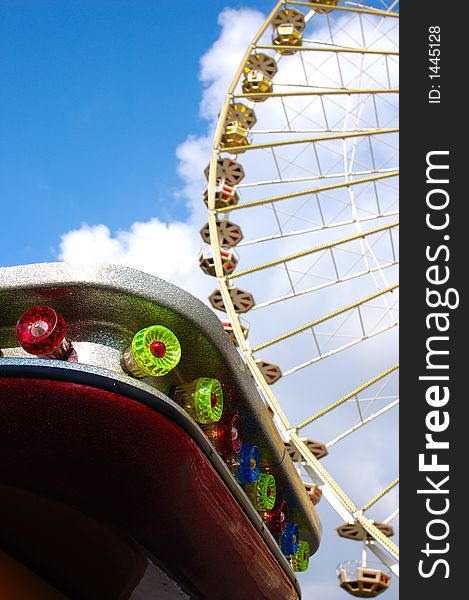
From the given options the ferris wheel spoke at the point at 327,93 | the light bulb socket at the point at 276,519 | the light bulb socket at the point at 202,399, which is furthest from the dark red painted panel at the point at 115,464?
the ferris wheel spoke at the point at 327,93

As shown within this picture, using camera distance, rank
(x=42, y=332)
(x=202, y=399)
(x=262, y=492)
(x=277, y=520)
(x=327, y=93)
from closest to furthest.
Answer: (x=42, y=332) → (x=202, y=399) → (x=262, y=492) → (x=277, y=520) → (x=327, y=93)

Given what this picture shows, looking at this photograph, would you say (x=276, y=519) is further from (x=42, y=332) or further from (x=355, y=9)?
(x=355, y=9)

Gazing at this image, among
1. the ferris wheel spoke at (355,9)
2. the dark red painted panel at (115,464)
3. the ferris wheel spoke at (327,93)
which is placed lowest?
the dark red painted panel at (115,464)

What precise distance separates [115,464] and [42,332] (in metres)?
0.75

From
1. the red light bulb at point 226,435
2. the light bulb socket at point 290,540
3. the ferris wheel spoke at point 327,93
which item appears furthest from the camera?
the ferris wheel spoke at point 327,93

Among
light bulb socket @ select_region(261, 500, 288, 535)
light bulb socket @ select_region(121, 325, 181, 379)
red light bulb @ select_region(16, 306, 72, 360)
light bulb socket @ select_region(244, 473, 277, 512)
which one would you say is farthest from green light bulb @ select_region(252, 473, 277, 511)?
red light bulb @ select_region(16, 306, 72, 360)

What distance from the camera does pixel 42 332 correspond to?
12.6 feet

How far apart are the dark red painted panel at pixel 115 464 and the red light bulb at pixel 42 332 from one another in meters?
0.51

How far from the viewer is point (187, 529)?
3779 millimetres

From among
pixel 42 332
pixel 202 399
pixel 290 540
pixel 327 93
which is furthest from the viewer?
pixel 327 93

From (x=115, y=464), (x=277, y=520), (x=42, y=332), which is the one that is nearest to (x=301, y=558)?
(x=277, y=520)

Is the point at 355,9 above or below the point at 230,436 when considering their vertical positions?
above

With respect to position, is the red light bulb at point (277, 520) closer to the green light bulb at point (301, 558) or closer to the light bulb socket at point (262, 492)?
the light bulb socket at point (262, 492)

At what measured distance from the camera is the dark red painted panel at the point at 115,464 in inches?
133
